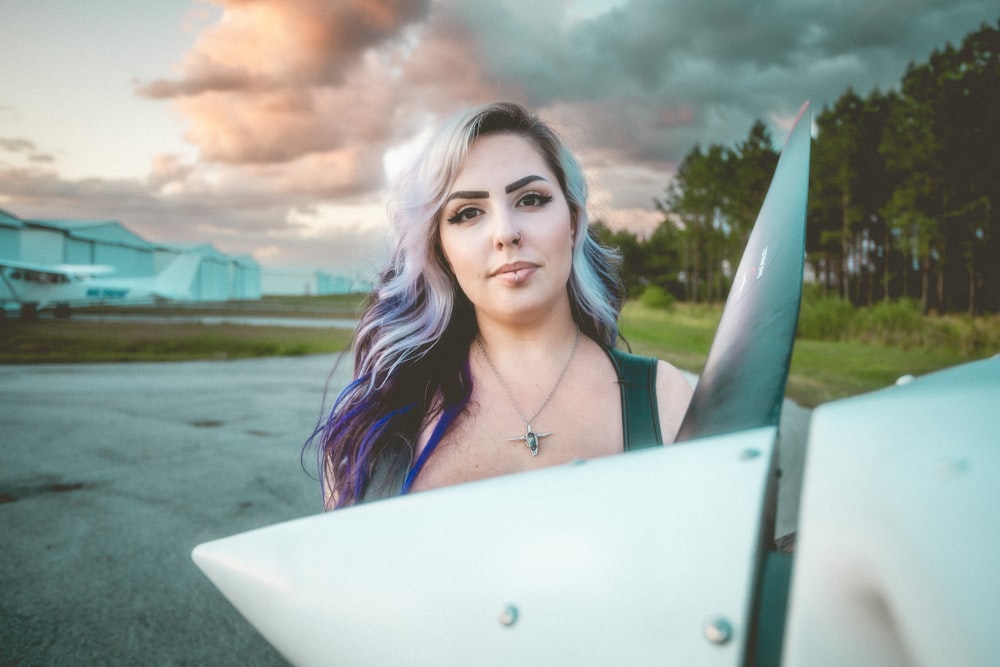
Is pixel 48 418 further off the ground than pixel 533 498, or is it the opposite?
pixel 533 498

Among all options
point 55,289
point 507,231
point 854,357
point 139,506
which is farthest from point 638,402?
point 55,289

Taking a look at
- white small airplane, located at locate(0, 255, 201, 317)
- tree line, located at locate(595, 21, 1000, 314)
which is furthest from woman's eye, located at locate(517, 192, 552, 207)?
white small airplane, located at locate(0, 255, 201, 317)

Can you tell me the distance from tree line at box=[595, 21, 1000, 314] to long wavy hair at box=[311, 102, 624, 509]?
783 cm

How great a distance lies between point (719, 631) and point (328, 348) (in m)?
15.4

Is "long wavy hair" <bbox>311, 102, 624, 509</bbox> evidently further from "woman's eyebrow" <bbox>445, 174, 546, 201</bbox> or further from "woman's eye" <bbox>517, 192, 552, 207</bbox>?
"woman's eye" <bbox>517, 192, 552, 207</bbox>

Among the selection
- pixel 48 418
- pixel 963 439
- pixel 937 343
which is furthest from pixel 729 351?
pixel 937 343

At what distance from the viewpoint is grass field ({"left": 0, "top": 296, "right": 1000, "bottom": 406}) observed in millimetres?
7715

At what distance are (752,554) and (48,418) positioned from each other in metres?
8.20

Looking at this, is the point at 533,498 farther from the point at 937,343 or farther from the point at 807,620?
the point at 937,343

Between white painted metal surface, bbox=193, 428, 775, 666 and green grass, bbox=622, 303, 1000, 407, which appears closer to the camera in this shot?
white painted metal surface, bbox=193, 428, 775, 666

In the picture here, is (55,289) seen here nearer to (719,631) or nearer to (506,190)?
(506,190)

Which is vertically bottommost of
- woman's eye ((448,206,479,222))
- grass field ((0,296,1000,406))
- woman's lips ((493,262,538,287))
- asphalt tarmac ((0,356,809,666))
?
asphalt tarmac ((0,356,809,666))

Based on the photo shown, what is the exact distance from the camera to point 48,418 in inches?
258

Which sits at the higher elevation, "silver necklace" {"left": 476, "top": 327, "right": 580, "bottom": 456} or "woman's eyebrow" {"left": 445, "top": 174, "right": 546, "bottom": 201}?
"woman's eyebrow" {"left": 445, "top": 174, "right": 546, "bottom": 201}
